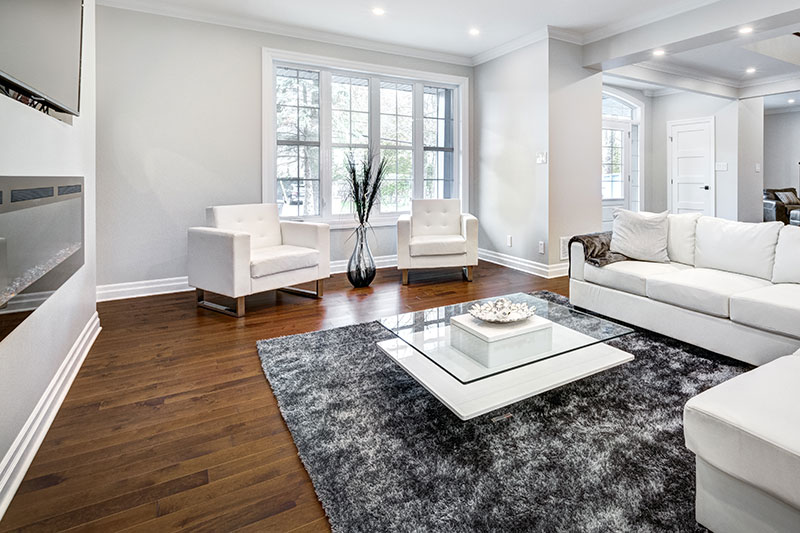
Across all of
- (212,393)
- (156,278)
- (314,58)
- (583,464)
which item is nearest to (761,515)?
(583,464)

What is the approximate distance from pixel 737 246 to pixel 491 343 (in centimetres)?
201

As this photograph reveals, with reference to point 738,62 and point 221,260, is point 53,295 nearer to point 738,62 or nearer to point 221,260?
point 221,260

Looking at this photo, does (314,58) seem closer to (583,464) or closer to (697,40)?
(697,40)

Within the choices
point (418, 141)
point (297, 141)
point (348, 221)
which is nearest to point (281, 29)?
point (297, 141)

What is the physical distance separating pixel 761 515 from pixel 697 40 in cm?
415

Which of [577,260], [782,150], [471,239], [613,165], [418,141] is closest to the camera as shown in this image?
[577,260]

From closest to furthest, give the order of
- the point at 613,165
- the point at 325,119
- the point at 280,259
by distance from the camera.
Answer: the point at 280,259
the point at 325,119
the point at 613,165

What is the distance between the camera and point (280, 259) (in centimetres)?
369

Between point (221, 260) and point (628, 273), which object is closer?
point (628, 273)

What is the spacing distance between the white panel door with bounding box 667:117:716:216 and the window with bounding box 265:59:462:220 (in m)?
4.24

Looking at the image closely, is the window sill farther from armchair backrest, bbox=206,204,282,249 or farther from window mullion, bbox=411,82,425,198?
armchair backrest, bbox=206,204,282,249

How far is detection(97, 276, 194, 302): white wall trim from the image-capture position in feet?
13.0

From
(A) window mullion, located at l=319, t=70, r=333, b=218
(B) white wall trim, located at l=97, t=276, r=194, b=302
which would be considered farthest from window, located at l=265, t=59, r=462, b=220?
(B) white wall trim, located at l=97, t=276, r=194, b=302

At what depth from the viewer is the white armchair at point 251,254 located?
11.2 ft
